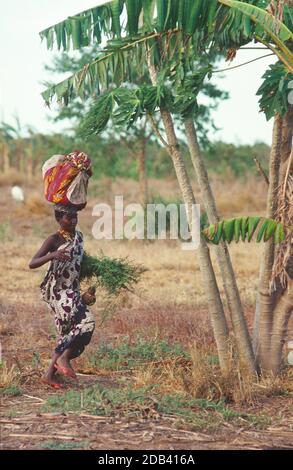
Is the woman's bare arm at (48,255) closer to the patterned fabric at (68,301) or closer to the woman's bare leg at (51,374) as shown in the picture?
the patterned fabric at (68,301)

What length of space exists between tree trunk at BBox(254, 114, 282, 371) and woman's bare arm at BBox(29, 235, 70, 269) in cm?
197

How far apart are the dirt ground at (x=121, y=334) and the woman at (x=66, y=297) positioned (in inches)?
11.9

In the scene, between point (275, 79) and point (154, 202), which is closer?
point (275, 79)

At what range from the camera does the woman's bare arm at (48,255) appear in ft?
24.9

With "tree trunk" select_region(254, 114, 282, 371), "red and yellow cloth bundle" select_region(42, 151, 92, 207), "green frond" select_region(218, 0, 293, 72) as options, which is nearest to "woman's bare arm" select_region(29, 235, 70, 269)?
"red and yellow cloth bundle" select_region(42, 151, 92, 207)

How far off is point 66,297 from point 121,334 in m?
3.04

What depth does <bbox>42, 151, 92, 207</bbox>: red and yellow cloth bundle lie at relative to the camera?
7.66 metres

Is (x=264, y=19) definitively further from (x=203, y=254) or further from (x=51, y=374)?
(x=51, y=374)

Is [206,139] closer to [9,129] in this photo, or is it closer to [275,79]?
[9,129]

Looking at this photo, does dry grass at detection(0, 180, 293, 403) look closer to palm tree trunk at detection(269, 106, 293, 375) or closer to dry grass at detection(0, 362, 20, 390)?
dry grass at detection(0, 362, 20, 390)

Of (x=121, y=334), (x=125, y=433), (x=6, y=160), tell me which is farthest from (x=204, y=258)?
(x=6, y=160)

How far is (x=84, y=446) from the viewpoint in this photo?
5910mm

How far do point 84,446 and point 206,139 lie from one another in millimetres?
18056
